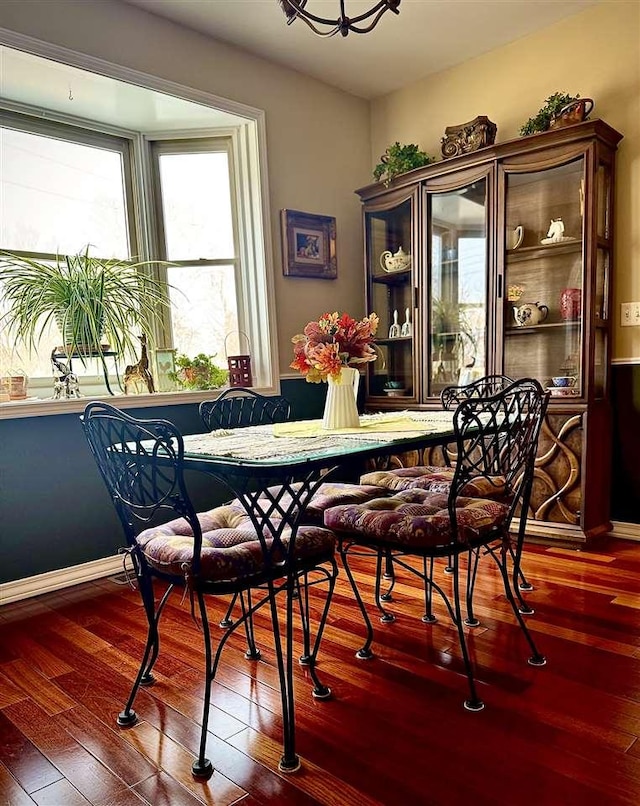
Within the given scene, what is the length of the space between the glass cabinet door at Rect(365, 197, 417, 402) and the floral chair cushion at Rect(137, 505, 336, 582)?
2015mm

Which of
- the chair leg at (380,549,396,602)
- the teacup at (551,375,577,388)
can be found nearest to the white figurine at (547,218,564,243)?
the teacup at (551,375,577,388)

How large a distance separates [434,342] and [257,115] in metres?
1.65

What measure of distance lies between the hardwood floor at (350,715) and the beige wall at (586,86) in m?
1.70

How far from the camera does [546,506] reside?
9.67 feet

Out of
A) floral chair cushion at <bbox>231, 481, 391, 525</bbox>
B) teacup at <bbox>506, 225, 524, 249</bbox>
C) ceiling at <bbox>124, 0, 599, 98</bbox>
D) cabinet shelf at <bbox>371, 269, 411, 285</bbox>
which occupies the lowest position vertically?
floral chair cushion at <bbox>231, 481, 391, 525</bbox>

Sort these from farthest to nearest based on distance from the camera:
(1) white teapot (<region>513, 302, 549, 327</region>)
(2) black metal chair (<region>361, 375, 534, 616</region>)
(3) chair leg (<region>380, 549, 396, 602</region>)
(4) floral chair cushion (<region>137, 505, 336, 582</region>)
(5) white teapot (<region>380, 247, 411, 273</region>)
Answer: (5) white teapot (<region>380, 247, 411, 273</region>) → (1) white teapot (<region>513, 302, 549, 327</region>) → (3) chair leg (<region>380, 549, 396, 602</region>) → (2) black metal chair (<region>361, 375, 534, 616</region>) → (4) floral chair cushion (<region>137, 505, 336, 582</region>)

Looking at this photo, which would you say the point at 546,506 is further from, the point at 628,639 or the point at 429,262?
the point at 429,262

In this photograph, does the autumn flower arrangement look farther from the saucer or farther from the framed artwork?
the framed artwork

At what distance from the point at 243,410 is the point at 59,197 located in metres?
1.51

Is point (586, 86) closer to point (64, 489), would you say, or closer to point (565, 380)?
point (565, 380)

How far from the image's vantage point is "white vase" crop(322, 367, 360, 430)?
199 centimetres

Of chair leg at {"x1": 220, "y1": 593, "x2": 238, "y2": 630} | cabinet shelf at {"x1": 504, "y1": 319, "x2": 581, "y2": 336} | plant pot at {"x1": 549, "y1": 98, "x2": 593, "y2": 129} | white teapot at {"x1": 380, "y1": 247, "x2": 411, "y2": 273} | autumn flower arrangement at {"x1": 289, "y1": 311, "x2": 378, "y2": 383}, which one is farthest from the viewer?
white teapot at {"x1": 380, "y1": 247, "x2": 411, "y2": 273}

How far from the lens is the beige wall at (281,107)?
2.60 metres

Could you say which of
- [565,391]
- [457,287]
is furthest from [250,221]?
[565,391]
